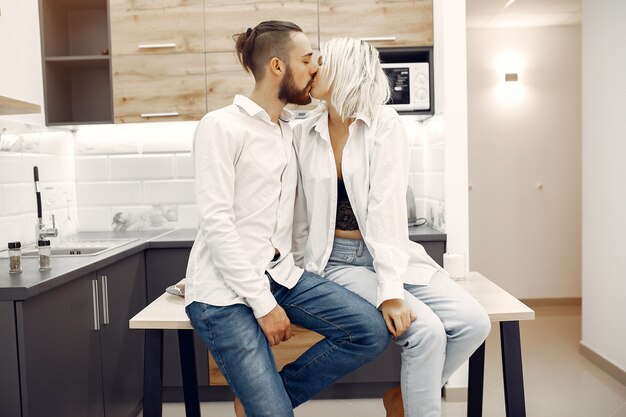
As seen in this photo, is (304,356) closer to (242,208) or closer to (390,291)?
(390,291)

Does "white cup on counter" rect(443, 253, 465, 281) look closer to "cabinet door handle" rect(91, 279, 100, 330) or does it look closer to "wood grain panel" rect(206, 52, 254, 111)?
"cabinet door handle" rect(91, 279, 100, 330)

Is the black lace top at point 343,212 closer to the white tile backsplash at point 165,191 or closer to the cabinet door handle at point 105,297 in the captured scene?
the cabinet door handle at point 105,297

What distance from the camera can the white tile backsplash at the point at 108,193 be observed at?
3447 millimetres

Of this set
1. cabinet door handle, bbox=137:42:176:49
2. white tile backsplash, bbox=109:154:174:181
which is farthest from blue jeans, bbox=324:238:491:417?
white tile backsplash, bbox=109:154:174:181

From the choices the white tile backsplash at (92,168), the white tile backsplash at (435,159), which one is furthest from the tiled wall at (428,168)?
the white tile backsplash at (92,168)

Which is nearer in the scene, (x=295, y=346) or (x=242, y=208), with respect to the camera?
(x=242, y=208)

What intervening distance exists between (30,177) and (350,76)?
1.77m

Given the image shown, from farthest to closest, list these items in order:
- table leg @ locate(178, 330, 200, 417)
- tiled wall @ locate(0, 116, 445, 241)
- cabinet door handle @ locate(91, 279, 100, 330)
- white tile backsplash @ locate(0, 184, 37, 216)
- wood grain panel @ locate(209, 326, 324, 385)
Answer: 1. tiled wall @ locate(0, 116, 445, 241)
2. wood grain panel @ locate(209, 326, 324, 385)
3. white tile backsplash @ locate(0, 184, 37, 216)
4. cabinet door handle @ locate(91, 279, 100, 330)
5. table leg @ locate(178, 330, 200, 417)

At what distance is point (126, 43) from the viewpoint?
10.0 ft

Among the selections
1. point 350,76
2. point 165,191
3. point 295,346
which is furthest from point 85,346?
point 165,191

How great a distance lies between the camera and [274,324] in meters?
1.65

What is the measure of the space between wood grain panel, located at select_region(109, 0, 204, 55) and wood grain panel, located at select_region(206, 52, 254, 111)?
0.13m

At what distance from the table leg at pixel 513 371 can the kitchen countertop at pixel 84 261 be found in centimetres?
99

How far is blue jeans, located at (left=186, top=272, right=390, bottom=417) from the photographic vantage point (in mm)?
1599
